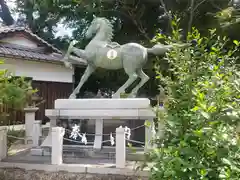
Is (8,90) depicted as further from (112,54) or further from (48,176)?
(112,54)

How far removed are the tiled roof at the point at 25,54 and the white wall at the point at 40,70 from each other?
34 cm

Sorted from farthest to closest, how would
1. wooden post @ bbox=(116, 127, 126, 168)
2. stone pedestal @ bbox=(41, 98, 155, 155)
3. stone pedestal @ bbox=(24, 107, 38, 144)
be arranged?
stone pedestal @ bbox=(24, 107, 38, 144), stone pedestal @ bbox=(41, 98, 155, 155), wooden post @ bbox=(116, 127, 126, 168)

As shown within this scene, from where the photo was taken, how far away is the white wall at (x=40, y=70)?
34.6ft

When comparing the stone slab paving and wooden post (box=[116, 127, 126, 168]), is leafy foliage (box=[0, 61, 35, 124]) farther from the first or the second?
wooden post (box=[116, 127, 126, 168])

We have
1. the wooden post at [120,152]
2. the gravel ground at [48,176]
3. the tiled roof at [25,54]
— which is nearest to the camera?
the gravel ground at [48,176]

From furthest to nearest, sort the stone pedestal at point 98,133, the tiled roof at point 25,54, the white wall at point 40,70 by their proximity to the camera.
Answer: the white wall at point 40,70 → the tiled roof at point 25,54 → the stone pedestal at point 98,133

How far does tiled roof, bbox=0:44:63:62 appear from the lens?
32.0 ft

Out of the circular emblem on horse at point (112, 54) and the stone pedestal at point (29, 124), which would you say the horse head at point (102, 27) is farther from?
the stone pedestal at point (29, 124)

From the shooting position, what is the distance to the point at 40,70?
11531 mm

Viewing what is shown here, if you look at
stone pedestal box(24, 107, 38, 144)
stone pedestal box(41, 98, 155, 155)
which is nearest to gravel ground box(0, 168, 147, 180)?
stone pedestal box(41, 98, 155, 155)

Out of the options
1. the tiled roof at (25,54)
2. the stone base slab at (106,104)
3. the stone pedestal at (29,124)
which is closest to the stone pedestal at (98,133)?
the stone base slab at (106,104)

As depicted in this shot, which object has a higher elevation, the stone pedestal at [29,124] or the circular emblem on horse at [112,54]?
the circular emblem on horse at [112,54]

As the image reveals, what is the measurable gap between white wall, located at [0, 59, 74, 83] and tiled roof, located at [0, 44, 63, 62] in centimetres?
34

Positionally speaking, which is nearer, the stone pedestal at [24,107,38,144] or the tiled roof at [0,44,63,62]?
the stone pedestal at [24,107,38,144]
